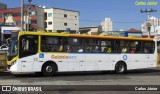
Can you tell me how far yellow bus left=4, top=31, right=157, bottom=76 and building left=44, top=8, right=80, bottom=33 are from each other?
86.9m

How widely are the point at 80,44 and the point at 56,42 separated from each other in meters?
1.87

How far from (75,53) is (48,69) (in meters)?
2.23

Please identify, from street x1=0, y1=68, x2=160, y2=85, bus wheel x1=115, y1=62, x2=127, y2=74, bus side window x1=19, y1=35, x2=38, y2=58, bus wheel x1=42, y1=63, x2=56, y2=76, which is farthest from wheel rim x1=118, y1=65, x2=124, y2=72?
bus side window x1=19, y1=35, x2=38, y2=58

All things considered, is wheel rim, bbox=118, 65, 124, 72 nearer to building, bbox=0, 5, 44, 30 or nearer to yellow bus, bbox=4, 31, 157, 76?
yellow bus, bbox=4, 31, 157, 76

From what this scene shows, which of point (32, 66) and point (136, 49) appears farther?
point (136, 49)

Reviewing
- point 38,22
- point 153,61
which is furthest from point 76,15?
point 153,61

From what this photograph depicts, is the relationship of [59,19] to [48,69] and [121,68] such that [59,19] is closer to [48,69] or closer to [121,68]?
[121,68]

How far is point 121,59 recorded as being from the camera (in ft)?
83.6

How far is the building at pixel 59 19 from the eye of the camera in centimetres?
11509

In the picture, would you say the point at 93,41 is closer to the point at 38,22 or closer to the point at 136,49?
the point at 136,49

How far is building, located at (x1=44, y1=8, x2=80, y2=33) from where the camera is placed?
115088 millimetres

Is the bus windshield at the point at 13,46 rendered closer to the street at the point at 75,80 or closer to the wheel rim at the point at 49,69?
the street at the point at 75,80

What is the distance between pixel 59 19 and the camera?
117m

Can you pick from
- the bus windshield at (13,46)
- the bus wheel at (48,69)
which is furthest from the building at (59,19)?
the bus windshield at (13,46)
